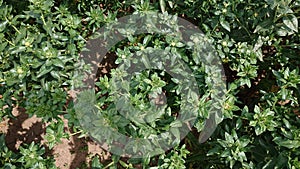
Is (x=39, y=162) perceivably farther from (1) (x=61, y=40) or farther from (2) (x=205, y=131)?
(2) (x=205, y=131)

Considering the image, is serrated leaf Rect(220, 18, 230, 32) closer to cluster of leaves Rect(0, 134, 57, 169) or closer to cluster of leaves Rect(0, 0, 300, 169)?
cluster of leaves Rect(0, 0, 300, 169)

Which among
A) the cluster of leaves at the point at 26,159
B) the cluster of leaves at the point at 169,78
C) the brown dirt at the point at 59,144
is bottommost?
the brown dirt at the point at 59,144

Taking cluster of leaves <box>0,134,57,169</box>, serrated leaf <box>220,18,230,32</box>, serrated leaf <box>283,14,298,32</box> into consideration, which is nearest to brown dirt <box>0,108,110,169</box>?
cluster of leaves <box>0,134,57,169</box>

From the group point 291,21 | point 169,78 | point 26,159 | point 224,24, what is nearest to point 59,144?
point 26,159

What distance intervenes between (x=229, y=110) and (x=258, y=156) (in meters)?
0.42

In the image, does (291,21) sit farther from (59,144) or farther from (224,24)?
(59,144)

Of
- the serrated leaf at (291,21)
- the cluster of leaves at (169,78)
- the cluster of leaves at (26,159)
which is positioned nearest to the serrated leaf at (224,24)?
the cluster of leaves at (169,78)

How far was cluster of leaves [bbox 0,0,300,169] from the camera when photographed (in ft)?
8.61

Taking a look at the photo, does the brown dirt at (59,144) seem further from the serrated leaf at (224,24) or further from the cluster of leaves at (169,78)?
the serrated leaf at (224,24)

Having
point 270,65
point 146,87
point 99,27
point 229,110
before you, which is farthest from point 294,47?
point 99,27

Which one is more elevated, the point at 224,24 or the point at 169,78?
the point at 224,24

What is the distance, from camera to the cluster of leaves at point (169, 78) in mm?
2625

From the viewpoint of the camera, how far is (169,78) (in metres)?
3.02

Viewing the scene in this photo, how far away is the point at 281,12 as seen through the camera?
8.80 feet
